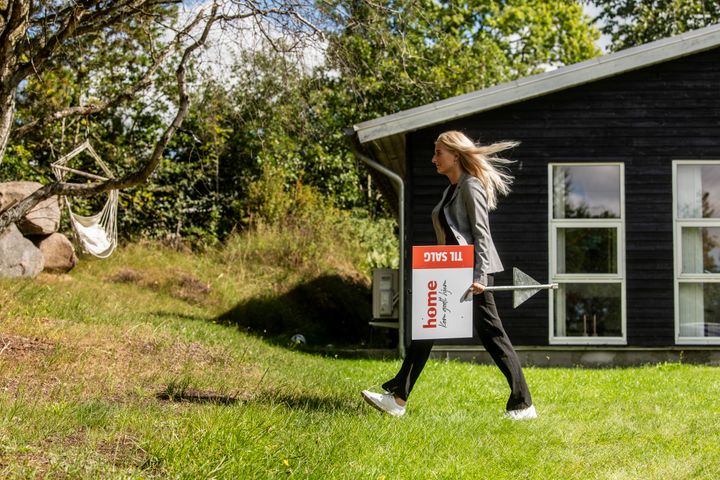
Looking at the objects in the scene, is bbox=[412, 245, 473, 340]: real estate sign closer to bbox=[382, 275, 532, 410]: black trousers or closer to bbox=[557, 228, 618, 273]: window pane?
bbox=[382, 275, 532, 410]: black trousers

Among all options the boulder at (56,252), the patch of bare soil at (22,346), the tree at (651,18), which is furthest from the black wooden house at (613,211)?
the tree at (651,18)

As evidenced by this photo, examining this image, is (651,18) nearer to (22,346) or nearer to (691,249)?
(691,249)

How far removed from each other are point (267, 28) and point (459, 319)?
388cm

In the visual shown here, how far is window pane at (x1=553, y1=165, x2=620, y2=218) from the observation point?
1098 centimetres

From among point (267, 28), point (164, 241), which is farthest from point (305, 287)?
point (267, 28)

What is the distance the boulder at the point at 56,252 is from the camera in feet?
47.9

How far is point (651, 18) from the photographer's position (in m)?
32.0

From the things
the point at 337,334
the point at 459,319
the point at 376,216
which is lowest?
the point at 337,334

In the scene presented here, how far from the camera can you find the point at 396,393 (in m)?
5.91

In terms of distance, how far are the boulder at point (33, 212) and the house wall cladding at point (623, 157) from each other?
20.7 feet

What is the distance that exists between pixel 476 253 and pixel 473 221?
216 millimetres

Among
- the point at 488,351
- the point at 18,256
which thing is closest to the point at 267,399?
the point at 488,351

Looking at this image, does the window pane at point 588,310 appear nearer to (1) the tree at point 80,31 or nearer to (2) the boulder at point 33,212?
(1) the tree at point 80,31

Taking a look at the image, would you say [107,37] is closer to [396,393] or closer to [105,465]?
[396,393]
